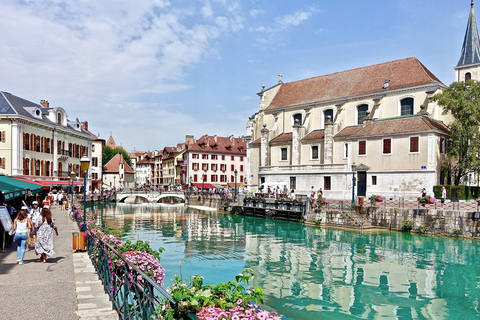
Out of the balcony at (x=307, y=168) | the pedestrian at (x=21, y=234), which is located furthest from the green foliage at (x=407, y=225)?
the pedestrian at (x=21, y=234)

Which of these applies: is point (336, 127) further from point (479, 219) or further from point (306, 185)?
point (479, 219)

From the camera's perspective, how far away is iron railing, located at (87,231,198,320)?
183 inches

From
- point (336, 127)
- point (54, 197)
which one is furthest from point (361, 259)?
point (54, 197)

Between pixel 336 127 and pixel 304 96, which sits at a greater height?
pixel 304 96

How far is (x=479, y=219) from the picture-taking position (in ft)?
80.2

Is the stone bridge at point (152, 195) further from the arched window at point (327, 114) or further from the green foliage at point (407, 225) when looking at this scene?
the green foliage at point (407, 225)

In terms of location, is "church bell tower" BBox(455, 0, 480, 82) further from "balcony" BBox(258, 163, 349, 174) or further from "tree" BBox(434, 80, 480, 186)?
"balcony" BBox(258, 163, 349, 174)

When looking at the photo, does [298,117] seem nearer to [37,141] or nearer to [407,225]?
[407,225]

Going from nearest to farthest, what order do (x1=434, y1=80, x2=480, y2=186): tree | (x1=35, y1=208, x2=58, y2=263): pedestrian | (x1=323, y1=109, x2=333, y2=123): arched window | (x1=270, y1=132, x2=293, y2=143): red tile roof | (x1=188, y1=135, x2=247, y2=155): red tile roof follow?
(x1=35, y1=208, x2=58, y2=263): pedestrian → (x1=434, y1=80, x2=480, y2=186): tree → (x1=323, y1=109, x2=333, y2=123): arched window → (x1=270, y1=132, x2=293, y2=143): red tile roof → (x1=188, y1=135, x2=247, y2=155): red tile roof

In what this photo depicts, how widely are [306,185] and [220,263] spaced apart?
26384 mm

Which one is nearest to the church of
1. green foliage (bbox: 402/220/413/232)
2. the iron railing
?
green foliage (bbox: 402/220/413/232)

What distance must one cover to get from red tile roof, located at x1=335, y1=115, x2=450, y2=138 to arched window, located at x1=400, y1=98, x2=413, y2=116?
4097 millimetres

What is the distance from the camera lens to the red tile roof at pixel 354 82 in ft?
140

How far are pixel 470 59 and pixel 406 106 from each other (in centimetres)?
1027
